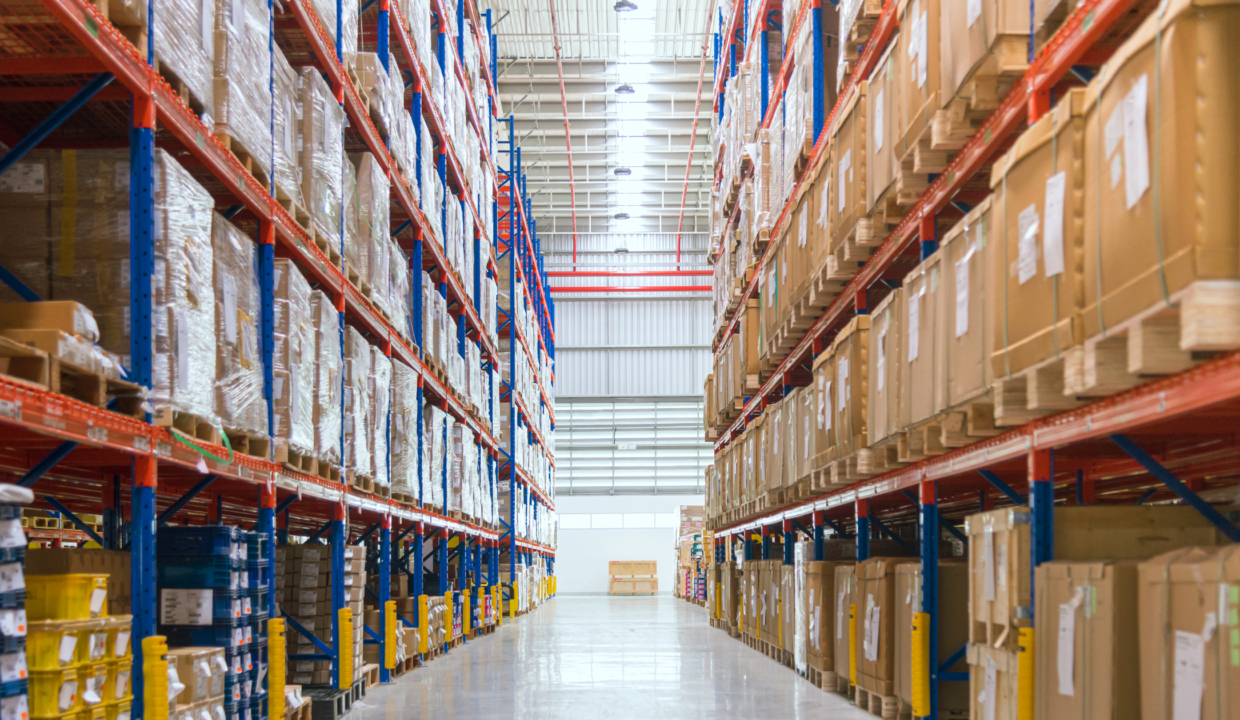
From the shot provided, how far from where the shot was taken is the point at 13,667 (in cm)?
336

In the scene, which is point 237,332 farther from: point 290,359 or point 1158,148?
point 1158,148

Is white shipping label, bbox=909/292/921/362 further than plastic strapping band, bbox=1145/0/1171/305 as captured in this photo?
Yes

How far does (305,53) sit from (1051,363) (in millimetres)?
5630

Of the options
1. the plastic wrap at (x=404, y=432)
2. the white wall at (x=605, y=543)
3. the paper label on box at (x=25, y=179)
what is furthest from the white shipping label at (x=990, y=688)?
the white wall at (x=605, y=543)

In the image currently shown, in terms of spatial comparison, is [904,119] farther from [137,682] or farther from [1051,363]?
[137,682]

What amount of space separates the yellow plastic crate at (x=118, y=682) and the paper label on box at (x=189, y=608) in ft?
3.36

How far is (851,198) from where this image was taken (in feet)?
22.7

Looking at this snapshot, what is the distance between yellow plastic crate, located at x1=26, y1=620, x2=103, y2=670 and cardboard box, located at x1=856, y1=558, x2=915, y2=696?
15.2 ft

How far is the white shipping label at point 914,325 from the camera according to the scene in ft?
18.2

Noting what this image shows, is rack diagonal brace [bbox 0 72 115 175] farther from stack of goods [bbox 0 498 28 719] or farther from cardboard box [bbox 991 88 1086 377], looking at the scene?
cardboard box [bbox 991 88 1086 377]

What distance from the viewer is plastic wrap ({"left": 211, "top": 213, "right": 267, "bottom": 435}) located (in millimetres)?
5309

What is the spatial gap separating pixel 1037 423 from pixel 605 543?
2973 cm

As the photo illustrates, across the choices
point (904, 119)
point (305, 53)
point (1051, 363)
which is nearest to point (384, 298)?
point (305, 53)

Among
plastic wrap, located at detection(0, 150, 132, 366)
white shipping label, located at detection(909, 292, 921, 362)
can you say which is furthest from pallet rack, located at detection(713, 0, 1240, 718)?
plastic wrap, located at detection(0, 150, 132, 366)
